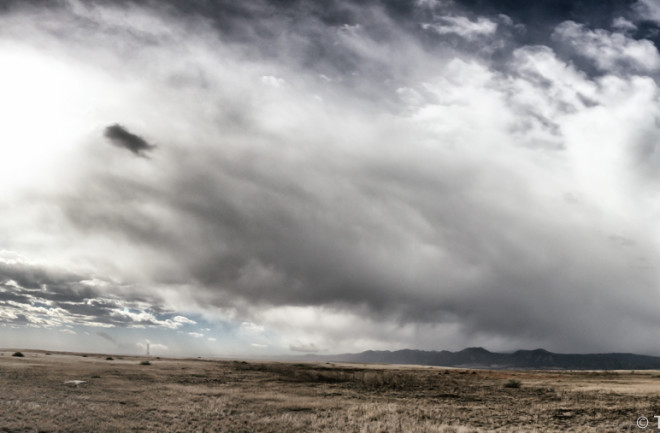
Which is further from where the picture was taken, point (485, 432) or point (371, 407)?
point (371, 407)

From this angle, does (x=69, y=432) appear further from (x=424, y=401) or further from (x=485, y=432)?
(x=424, y=401)

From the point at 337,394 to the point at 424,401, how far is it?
9.90 metres

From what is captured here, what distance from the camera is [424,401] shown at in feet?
128

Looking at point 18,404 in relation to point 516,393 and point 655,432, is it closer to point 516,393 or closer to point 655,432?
point 655,432

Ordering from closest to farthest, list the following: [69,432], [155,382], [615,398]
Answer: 1. [69,432]
2. [615,398]
3. [155,382]

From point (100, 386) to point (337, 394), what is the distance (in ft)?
76.7

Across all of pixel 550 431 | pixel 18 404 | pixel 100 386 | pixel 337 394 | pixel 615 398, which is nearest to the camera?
pixel 550 431

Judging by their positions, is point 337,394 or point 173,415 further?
point 337,394

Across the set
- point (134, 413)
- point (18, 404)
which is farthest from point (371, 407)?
point (18, 404)

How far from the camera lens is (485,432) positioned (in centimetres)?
2439

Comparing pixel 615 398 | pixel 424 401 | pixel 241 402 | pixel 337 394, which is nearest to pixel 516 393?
pixel 615 398

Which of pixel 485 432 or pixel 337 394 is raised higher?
pixel 485 432

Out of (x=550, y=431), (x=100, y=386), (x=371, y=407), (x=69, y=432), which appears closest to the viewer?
(x=69, y=432)

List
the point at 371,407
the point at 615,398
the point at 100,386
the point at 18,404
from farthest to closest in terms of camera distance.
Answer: the point at 100,386 < the point at 615,398 < the point at 371,407 < the point at 18,404
